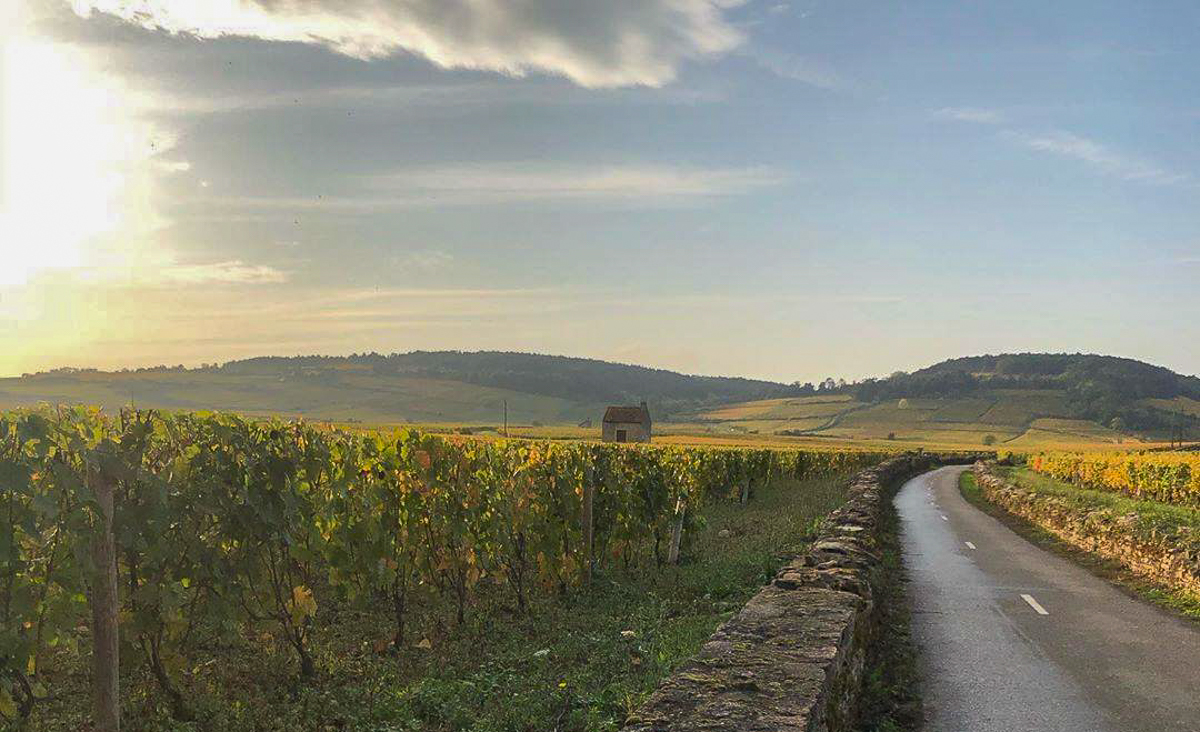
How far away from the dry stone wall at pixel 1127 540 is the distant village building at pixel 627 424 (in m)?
80.7

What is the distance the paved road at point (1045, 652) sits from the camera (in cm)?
827

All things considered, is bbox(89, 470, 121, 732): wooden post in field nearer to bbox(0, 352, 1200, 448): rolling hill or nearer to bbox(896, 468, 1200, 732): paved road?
bbox(896, 468, 1200, 732): paved road

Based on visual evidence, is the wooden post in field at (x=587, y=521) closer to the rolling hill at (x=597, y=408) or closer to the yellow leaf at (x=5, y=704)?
the yellow leaf at (x=5, y=704)

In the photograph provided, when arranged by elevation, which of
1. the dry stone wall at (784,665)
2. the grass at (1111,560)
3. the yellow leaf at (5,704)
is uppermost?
the dry stone wall at (784,665)

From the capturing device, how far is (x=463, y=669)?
9852mm

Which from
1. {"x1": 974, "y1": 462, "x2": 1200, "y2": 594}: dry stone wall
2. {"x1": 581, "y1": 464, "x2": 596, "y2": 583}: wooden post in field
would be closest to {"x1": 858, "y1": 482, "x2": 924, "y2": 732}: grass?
{"x1": 974, "y1": 462, "x2": 1200, "y2": 594}: dry stone wall

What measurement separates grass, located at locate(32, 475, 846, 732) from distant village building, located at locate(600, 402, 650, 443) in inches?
3679

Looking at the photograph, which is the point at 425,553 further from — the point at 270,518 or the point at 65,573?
the point at 65,573

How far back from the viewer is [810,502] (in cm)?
3234

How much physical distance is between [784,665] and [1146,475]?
133 feet

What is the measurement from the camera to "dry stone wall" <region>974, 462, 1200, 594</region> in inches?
596

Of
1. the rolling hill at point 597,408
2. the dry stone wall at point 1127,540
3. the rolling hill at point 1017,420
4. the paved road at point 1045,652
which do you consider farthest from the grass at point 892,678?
the rolling hill at point 1017,420

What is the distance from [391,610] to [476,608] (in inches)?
53.8

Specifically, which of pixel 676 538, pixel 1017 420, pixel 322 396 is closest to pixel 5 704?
pixel 676 538
